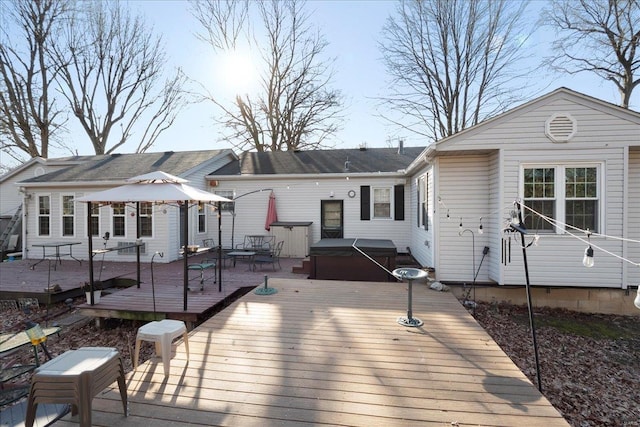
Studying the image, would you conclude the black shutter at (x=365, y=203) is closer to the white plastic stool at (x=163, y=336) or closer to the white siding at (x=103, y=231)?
the white siding at (x=103, y=231)

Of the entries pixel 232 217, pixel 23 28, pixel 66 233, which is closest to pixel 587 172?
pixel 232 217

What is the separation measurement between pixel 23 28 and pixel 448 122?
24676 millimetres

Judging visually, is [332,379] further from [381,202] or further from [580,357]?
[381,202]

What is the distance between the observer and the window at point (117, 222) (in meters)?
10.5

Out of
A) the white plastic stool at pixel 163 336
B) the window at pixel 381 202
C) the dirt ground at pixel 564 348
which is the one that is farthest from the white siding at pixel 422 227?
the white plastic stool at pixel 163 336

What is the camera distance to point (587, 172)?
20.4 feet

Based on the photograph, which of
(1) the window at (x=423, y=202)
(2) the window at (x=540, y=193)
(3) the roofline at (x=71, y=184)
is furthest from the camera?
(3) the roofline at (x=71, y=184)

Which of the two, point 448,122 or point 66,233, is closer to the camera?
point 66,233

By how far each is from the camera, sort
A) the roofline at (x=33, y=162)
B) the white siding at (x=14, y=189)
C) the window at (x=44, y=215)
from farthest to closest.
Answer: the white siding at (x=14, y=189) < the roofline at (x=33, y=162) < the window at (x=44, y=215)

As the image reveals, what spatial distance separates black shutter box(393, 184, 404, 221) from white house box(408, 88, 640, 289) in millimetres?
4169

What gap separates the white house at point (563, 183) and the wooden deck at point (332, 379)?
2.83 m

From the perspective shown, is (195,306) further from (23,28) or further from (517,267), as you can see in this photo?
(23,28)

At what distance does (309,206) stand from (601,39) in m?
14.6

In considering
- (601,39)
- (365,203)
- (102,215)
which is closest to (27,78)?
(102,215)
